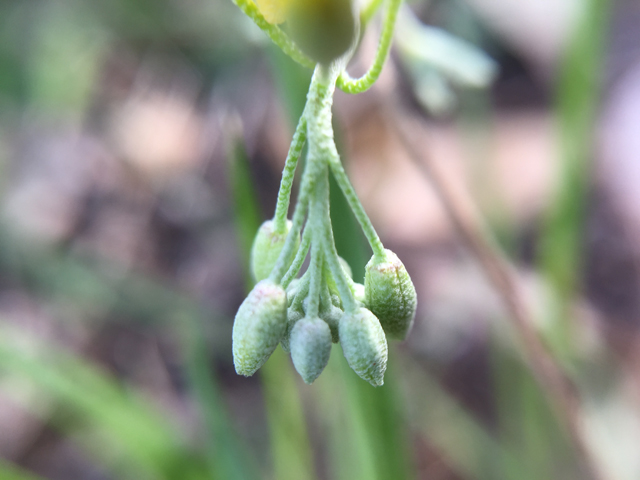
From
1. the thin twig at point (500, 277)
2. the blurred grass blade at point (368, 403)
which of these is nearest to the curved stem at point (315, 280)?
the blurred grass blade at point (368, 403)

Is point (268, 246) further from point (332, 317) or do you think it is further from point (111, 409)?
point (111, 409)

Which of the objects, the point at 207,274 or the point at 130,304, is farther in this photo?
the point at 207,274

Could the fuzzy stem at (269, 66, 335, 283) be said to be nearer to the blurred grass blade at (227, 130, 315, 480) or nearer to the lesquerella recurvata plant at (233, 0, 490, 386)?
the lesquerella recurvata plant at (233, 0, 490, 386)

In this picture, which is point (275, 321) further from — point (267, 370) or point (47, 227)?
point (47, 227)

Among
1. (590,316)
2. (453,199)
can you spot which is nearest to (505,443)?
(590,316)

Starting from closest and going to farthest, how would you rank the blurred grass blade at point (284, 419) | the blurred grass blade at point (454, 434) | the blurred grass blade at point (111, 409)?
the blurred grass blade at point (111, 409) → the blurred grass blade at point (284, 419) → the blurred grass blade at point (454, 434)

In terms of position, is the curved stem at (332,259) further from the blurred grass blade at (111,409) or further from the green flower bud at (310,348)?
the blurred grass blade at (111,409)

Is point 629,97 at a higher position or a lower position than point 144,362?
higher

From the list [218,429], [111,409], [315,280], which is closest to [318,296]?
[315,280]
